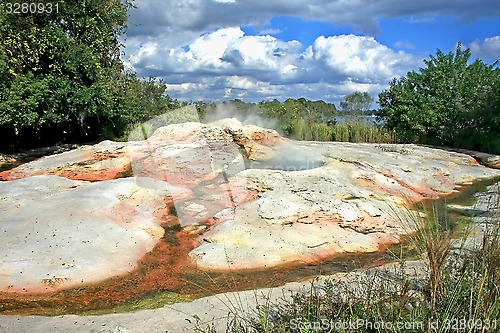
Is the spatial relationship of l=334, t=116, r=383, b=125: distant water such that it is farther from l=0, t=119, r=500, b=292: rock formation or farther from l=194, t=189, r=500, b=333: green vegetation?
l=194, t=189, r=500, b=333: green vegetation

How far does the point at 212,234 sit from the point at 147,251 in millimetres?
1159

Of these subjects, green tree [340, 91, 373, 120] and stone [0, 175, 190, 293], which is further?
green tree [340, 91, 373, 120]

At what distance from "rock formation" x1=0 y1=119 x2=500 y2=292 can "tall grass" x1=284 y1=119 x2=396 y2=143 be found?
590 centimetres

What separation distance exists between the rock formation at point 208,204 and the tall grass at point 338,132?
19.4ft

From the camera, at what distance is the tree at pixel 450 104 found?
1744 cm

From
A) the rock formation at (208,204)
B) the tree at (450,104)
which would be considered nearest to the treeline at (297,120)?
the tree at (450,104)

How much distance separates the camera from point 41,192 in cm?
945

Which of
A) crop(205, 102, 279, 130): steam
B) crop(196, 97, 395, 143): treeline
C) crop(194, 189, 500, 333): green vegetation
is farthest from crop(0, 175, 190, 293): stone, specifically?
crop(196, 97, 395, 143): treeline

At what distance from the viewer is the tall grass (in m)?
20.0

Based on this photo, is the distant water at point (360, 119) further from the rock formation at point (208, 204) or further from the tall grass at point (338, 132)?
the rock formation at point (208, 204)

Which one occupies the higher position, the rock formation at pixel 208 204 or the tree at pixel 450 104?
the tree at pixel 450 104

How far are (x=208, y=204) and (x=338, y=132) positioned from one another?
1207 centimetres

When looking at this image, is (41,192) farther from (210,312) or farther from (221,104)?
(221,104)

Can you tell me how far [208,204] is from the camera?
976 cm
